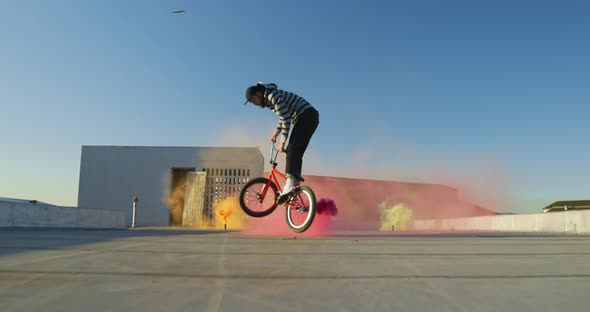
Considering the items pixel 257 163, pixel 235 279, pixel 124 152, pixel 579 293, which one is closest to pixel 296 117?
pixel 235 279

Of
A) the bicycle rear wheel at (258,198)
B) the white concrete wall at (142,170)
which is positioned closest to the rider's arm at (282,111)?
the bicycle rear wheel at (258,198)

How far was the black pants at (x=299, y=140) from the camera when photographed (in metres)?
5.24

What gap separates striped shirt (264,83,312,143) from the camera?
5.25 metres

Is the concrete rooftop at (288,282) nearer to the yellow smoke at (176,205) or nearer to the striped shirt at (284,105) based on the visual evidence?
the striped shirt at (284,105)

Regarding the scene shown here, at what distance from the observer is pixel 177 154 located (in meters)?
29.9

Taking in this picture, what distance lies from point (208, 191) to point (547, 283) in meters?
27.7

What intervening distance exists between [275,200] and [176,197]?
25481mm

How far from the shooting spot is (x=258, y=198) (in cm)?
607

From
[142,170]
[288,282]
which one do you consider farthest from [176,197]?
[288,282]

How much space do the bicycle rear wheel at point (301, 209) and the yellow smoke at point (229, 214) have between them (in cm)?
1711

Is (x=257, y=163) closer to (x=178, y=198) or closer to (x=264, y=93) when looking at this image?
(x=178, y=198)

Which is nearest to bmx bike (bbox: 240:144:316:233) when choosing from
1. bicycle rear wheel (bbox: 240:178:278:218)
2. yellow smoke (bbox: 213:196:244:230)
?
bicycle rear wheel (bbox: 240:178:278:218)

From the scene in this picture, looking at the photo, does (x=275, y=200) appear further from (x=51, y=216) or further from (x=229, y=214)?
(x=229, y=214)

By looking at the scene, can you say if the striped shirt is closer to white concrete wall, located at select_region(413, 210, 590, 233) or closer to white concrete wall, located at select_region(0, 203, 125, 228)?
white concrete wall, located at select_region(413, 210, 590, 233)
